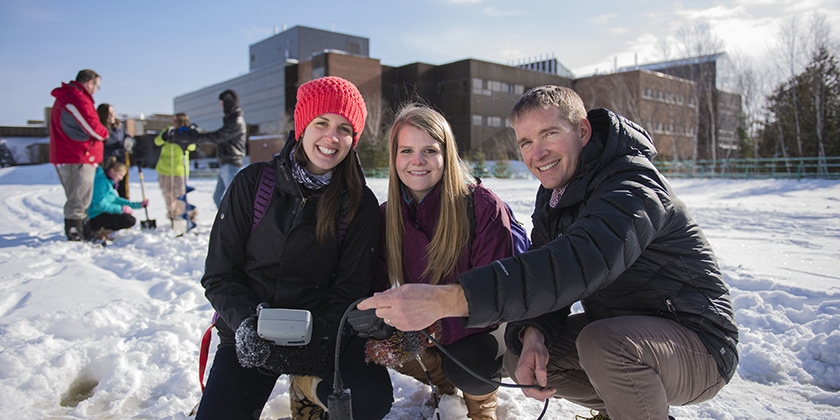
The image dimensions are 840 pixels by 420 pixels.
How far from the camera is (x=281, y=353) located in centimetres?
210

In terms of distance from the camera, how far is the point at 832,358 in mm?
2936

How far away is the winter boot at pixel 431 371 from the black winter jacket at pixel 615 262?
62 centimetres

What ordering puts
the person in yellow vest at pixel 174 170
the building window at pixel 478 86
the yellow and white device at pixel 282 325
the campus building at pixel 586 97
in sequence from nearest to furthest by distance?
the yellow and white device at pixel 282 325 → the person in yellow vest at pixel 174 170 → the campus building at pixel 586 97 → the building window at pixel 478 86

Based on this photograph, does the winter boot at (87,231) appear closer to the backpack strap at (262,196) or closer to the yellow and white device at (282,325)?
the backpack strap at (262,196)

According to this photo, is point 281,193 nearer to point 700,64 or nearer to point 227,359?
point 227,359

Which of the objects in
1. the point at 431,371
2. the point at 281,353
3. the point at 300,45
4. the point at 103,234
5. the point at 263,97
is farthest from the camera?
the point at 300,45

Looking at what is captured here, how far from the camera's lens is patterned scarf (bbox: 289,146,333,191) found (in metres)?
2.45

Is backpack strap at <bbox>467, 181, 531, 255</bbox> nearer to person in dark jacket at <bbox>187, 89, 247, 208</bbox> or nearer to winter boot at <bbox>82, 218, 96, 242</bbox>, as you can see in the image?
person in dark jacket at <bbox>187, 89, 247, 208</bbox>

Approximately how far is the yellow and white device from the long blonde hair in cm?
65

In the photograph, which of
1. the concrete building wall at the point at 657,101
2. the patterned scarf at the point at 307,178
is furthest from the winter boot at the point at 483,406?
the concrete building wall at the point at 657,101

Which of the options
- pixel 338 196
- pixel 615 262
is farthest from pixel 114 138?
pixel 615 262

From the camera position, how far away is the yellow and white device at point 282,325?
6.47 feet

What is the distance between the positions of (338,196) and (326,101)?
19.2 inches

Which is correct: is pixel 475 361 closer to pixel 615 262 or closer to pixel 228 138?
pixel 615 262
